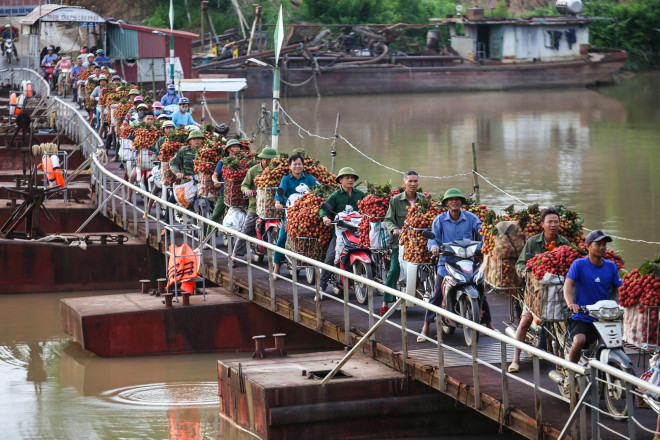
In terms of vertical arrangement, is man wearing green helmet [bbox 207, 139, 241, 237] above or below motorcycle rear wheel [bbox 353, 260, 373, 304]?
above

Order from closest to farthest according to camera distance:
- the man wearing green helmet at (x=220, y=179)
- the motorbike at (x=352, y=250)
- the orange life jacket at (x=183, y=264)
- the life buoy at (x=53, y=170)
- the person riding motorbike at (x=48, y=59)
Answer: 1. the motorbike at (x=352, y=250)
2. the orange life jacket at (x=183, y=264)
3. the man wearing green helmet at (x=220, y=179)
4. the life buoy at (x=53, y=170)
5. the person riding motorbike at (x=48, y=59)

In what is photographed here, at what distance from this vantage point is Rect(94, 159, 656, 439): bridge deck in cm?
1065

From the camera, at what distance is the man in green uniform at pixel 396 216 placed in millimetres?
14117

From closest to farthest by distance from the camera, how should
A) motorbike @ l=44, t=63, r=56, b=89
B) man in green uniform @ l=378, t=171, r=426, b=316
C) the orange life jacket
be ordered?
1. man in green uniform @ l=378, t=171, r=426, b=316
2. the orange life jacket
3. motorbike @ l=44, t=63, r=56, b=89

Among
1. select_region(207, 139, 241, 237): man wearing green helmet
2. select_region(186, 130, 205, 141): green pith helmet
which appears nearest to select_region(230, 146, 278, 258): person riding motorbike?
select_region(207, 139, 241, 237): man wearing green helmet

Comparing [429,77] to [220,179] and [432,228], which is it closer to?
[220,179]

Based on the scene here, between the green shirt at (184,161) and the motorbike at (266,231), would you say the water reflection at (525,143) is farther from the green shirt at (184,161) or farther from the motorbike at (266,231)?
the motorbike at (266,231)

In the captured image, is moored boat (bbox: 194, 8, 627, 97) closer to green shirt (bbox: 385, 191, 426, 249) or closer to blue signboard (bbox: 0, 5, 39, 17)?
blue signboard (bbox: 0, 5, 39, 17)

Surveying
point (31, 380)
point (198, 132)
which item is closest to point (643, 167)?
point (198, 132)

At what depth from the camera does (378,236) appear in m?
14.7

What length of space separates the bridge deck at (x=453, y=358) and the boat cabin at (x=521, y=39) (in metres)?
63.7

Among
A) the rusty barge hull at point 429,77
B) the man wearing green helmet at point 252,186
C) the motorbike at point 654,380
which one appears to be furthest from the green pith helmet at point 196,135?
the rusty barge hull at point 429,77

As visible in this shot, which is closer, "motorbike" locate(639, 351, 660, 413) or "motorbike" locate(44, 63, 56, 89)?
"motorbike" locate(639, 351, 660, 413)

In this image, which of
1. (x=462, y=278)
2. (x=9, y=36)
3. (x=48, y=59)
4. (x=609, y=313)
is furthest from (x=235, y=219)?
(x=9, y=36)
